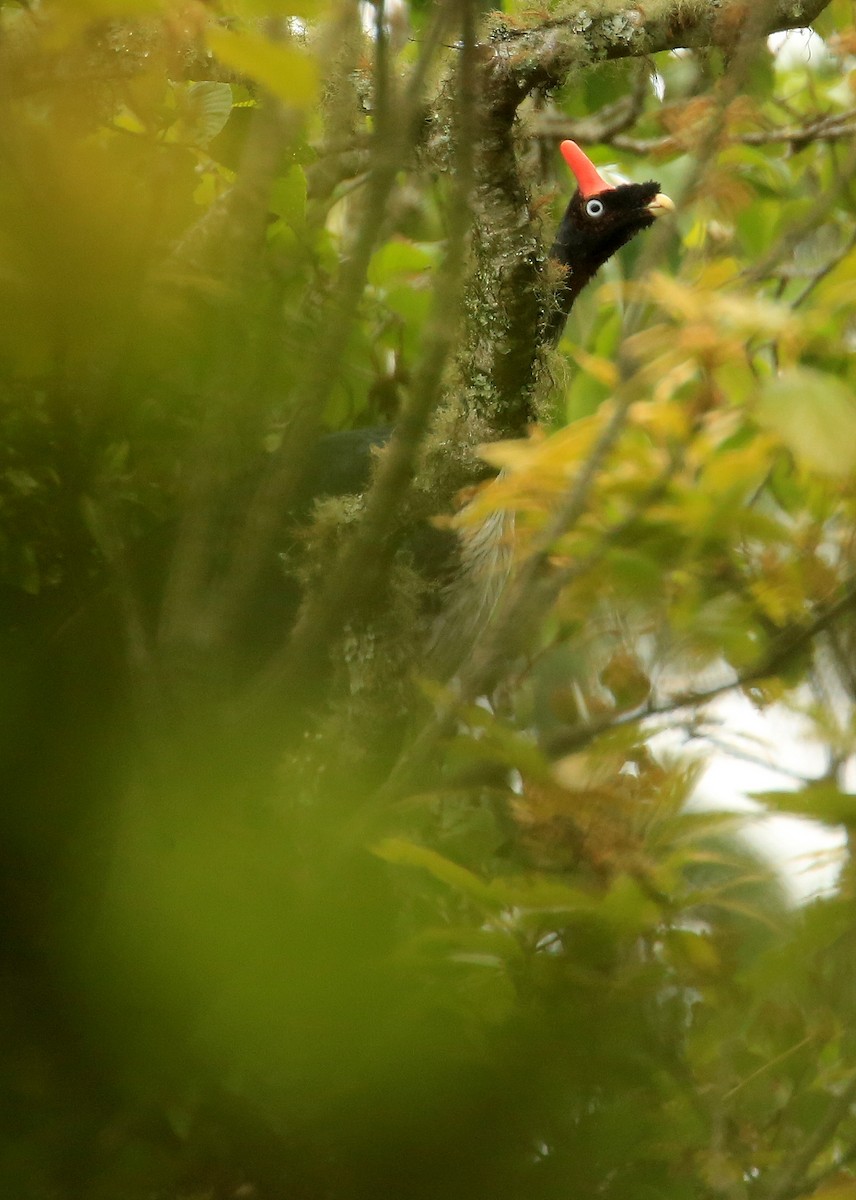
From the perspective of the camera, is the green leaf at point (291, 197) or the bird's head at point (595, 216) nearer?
the green leaf at point (291, 197)

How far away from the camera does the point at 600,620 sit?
126 centimetres

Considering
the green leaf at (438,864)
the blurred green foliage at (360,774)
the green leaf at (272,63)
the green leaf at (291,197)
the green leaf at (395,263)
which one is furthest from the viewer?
the green leaf at (395,263)

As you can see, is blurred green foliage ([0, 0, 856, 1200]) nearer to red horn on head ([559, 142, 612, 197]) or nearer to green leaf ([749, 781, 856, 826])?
green leaf ([749, 781, 856, 826])

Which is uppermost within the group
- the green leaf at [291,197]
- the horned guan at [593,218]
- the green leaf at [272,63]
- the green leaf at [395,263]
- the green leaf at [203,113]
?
the green leaf at [272,63]

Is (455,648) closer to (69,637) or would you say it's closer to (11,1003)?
(69,637)

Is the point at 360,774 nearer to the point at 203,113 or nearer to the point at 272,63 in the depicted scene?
the point at 203,113

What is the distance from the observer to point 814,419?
31.7 inches

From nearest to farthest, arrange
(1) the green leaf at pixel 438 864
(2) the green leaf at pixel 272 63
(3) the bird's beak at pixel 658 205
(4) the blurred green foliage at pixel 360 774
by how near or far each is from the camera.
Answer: (2) the green leaf at pixel 272 63, (4) the blurred green foliage at pixel 360 774, (1) the green leaf at pixel 438 864, (3) the bird's beak at pixel 658 205

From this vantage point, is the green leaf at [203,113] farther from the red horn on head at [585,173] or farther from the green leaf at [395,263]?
the red horn on head at [585,173]

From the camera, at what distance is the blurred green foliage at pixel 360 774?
3.27 ft

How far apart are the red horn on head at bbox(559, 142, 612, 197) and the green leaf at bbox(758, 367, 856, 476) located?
1.93 meters

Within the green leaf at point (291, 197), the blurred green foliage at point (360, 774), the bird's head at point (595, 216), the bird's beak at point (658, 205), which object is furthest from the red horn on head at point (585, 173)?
the blurred green foliage at point (360, 774)

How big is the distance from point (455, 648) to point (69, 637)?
800 millimetres

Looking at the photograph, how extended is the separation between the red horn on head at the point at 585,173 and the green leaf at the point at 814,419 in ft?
6.33
